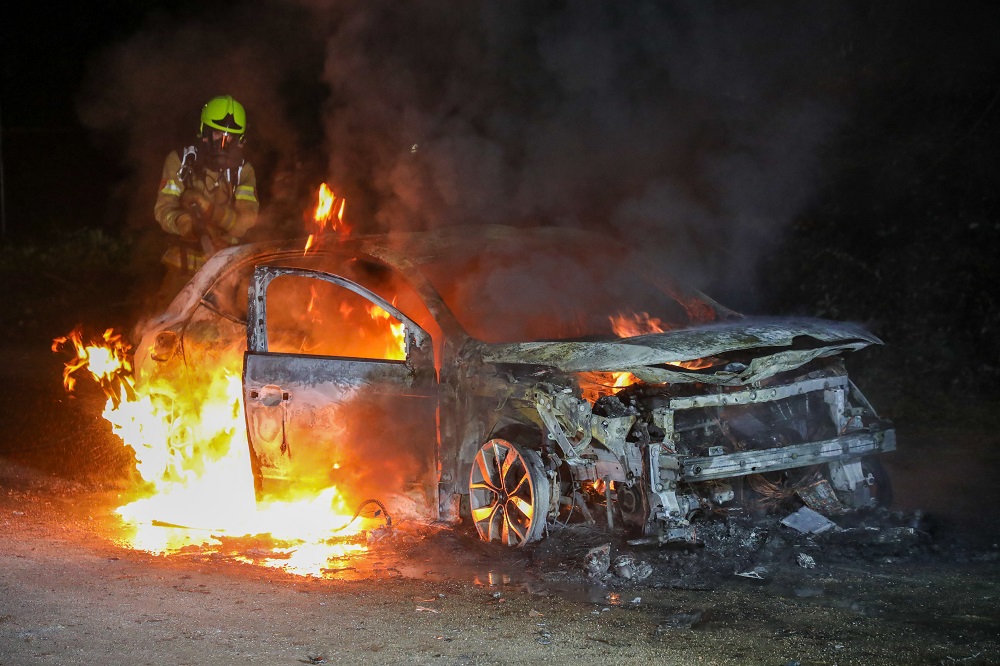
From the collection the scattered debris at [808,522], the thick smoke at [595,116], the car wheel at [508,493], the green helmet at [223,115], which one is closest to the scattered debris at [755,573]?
the scattered debris at [808,522]

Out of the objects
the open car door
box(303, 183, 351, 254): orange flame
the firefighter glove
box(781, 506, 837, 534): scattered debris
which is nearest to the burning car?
the open car door

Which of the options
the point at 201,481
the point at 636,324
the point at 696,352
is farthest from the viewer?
the point at 201,481

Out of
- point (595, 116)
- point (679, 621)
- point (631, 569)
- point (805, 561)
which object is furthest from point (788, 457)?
point (595, 116)

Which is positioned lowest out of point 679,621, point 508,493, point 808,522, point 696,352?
point 679,621

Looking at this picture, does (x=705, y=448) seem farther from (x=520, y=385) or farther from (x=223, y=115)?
(x=223, y=115)

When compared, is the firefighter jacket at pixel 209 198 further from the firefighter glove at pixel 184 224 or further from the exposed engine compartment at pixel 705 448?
the exposed engine compartment at pixel 705 448

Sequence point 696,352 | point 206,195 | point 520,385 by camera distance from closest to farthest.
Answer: point 696,352, point 520,385, point 206,195

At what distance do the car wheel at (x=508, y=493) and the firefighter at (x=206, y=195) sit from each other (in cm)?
320

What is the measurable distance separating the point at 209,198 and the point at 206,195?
31 millimetres

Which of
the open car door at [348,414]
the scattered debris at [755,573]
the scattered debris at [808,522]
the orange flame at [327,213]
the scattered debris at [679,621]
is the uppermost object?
the orange flame at [327,213]

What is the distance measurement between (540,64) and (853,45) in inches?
160

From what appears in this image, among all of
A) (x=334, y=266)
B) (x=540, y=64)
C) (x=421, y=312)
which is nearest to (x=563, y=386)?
(x=421, y=312)

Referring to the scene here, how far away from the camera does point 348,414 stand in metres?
6.05

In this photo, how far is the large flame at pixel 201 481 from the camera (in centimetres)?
619
